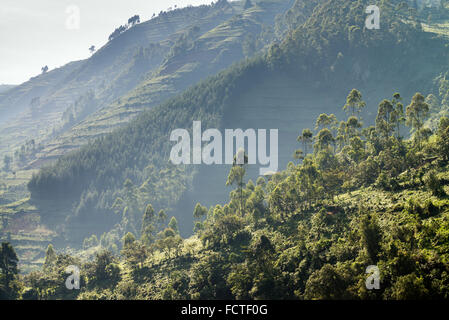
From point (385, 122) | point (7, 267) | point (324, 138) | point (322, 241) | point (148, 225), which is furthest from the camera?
point (148, 225)

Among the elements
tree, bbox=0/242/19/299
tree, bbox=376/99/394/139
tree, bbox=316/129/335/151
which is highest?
tree, bbox=376/99/394/139

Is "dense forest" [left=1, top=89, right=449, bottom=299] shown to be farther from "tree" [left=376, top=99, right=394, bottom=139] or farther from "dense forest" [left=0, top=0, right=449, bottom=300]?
"tree" [left=376, top=99, right=394, bottom=139]

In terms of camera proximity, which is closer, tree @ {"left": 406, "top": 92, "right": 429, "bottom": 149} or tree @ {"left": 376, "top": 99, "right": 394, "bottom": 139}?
tree @ {"left": 406, "top": 92, "right": 429, "bottom": 149}

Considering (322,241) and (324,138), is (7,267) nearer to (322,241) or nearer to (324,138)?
(322,241)

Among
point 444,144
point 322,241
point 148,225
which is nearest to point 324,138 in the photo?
point 444,144

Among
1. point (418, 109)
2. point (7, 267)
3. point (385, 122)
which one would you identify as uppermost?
point (418, 109)

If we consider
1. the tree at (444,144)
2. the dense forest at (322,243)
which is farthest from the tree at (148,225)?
the tree at (444,144)

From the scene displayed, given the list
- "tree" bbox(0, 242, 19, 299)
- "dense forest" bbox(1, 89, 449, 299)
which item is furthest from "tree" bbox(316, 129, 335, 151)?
"tree" bbox(0, 242, 19, 299)

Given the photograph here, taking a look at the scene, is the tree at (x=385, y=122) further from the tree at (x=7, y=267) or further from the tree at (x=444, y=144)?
the tree at (x=7, y=267)

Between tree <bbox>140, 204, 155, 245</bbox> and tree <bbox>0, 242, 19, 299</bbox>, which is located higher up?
tree <bbox>140, 204, 155, 245</bbox>

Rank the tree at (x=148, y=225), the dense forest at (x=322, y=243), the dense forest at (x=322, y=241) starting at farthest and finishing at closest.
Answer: the tree at (x=148, y=225) < the dense forest at (x=322, y=241) < the dense forest at (x=322, y=243)
